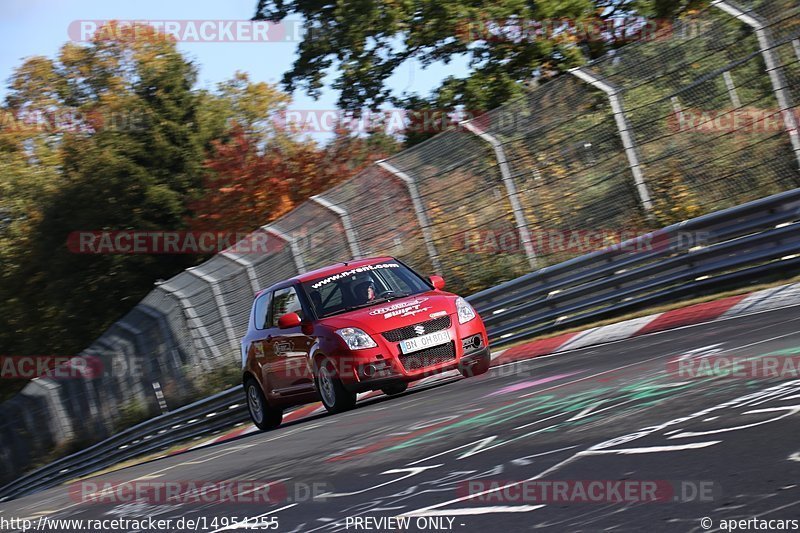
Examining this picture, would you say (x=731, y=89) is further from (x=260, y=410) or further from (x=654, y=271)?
(x=260, y=410)

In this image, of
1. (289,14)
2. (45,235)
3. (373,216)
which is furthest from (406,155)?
(45,235)

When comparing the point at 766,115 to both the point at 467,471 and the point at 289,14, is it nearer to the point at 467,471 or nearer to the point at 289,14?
the point at 467,471

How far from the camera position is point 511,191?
15469 mm

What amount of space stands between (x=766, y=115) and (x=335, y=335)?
A: 5217 mm

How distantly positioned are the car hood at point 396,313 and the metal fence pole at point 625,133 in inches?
128

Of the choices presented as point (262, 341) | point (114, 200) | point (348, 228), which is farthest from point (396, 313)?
point (114, 200)

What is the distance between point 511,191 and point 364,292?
363 centimetres

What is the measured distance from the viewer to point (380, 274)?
1305 cm

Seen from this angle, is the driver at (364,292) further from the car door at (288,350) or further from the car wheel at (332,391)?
the car wheel at (332,391)

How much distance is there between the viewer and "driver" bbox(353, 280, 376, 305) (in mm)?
12586

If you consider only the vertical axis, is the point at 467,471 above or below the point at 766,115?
below

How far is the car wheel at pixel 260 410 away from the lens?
14.0 m

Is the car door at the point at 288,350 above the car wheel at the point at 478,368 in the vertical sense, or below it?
above
